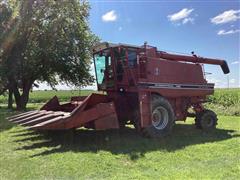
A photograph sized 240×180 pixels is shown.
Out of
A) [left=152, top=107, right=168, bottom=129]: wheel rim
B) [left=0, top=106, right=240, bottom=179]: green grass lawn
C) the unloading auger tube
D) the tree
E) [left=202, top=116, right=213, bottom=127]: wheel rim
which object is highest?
the tree

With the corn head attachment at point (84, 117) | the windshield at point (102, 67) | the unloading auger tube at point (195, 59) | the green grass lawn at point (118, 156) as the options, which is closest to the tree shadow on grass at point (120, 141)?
the green grass lawn at point (118, 156)

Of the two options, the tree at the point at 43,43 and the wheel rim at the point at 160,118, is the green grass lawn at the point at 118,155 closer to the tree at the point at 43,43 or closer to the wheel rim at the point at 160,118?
the wheel rim at the point at 160,118

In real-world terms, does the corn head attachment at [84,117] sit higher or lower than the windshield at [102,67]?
lower

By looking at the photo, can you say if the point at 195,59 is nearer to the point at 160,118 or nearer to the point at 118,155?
the point at 160,118

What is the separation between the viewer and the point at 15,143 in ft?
36.0

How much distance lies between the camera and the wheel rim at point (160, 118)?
11714 mm

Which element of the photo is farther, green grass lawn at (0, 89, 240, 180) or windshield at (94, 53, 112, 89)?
windshield at (94, 53, 112, 89)

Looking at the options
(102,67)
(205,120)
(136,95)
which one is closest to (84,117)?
(136,95)

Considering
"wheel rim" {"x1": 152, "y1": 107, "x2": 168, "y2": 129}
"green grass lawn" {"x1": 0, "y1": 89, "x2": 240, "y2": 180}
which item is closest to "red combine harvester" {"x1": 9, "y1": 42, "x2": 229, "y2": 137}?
"wheel rim" {"x1": 152, "y1": 107, "x2": 168, "y2": 129}

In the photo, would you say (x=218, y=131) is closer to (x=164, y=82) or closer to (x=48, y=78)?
(x=164, y=82)

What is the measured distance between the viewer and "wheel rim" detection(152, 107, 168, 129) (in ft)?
38.4

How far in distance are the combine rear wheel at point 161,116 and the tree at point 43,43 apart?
54.6 ft

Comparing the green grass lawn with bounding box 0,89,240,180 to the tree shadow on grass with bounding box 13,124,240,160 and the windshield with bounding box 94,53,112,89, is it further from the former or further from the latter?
the windshield with bounding box 94,53,112,89

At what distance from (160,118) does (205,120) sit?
108 inches
